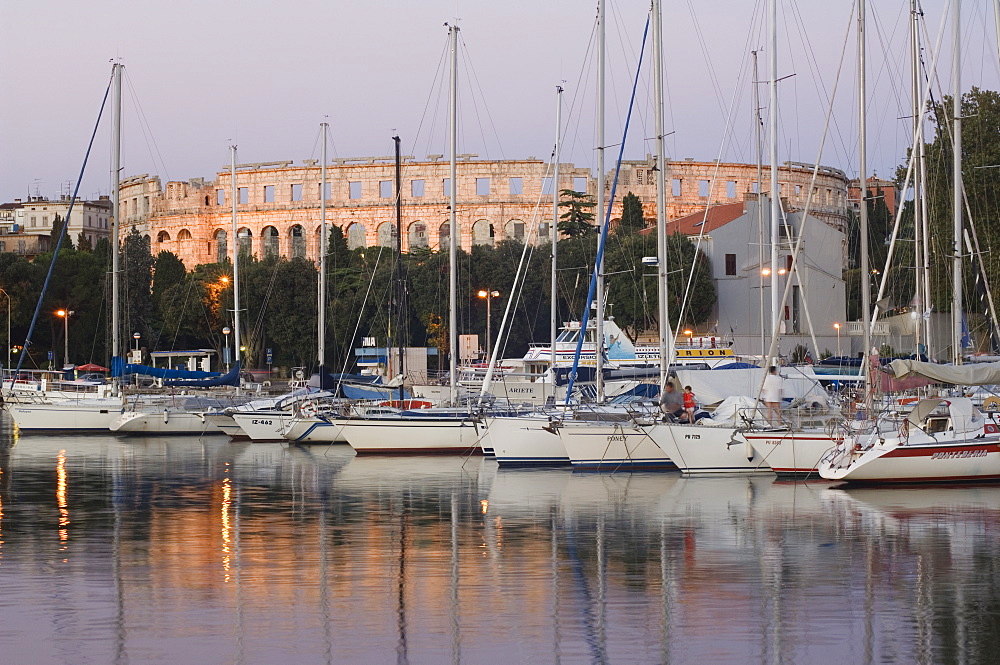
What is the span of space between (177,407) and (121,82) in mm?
10107

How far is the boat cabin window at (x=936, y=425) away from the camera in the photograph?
19922 millimetres

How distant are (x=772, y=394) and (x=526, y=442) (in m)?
4.70

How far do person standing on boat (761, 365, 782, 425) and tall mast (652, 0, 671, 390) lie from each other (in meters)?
2.35

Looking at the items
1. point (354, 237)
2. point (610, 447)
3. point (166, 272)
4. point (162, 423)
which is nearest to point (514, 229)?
point (354, 237)

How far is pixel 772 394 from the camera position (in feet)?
71.7

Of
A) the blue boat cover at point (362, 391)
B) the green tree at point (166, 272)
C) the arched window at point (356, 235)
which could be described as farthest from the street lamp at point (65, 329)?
the arched window at point (356, 235)

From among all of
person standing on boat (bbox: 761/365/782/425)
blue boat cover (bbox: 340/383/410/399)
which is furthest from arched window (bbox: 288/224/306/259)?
person standing on boat (bbox: 761/365/782/425)

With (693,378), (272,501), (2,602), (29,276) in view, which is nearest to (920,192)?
(693,378)

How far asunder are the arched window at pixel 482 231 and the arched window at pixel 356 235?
8.15 meters

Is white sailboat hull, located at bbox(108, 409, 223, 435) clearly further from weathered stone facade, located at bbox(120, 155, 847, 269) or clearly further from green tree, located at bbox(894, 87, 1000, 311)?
weathered stone facade, located at bbox(120, 155, 847, 269)

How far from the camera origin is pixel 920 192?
29.1 meters

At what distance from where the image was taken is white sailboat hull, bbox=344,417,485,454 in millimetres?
27297

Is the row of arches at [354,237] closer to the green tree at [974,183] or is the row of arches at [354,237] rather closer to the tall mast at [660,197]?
the green tree at [974,183]

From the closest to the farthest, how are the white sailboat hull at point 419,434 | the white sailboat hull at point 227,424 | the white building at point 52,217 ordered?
the white sailboat hull at point 419,434
the white sailboat hull at point 227,424
the white building at point 52,217
